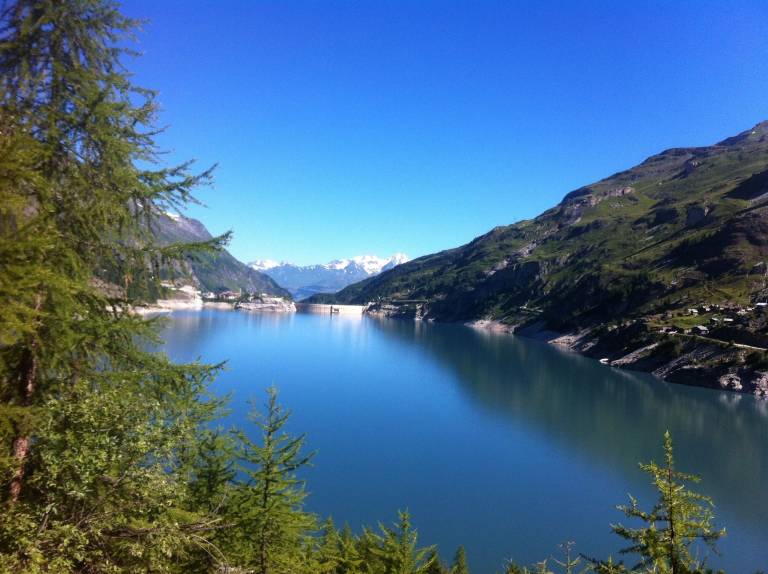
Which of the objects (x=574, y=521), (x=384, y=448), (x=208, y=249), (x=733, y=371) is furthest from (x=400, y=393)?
(x=208, y=249)

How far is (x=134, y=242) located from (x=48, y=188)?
7.14 ft

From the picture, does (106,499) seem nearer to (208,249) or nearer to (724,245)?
(208,249)

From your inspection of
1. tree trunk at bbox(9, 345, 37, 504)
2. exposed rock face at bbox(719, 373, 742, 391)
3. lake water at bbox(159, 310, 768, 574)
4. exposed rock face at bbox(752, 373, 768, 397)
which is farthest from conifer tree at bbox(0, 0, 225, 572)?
exposed rock face at bbox(719, 373, 742, 391)

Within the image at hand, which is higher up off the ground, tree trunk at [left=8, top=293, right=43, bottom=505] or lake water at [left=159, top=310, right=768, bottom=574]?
tree trunk at [left=8, top=293, right=43, bottom=505]

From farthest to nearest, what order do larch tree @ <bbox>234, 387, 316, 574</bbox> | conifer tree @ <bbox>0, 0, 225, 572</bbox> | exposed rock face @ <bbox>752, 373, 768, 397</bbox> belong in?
exposed rock face @ <bbox>752, 373, 768, 397</bbox>
larch tree @ <bbox>234, 387, 316, 574</bbox>
conifer tree @ <bbox>0, 0, 225, 572</bbox>

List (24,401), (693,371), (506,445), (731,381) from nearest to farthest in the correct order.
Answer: (24,401), (506,445), (731,381), (693,371)

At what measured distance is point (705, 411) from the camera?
79.6m

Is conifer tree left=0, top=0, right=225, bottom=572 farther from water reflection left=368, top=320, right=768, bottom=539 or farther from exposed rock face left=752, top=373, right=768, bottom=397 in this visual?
exposed rock face left=752, top=373, right=768, bottom=397

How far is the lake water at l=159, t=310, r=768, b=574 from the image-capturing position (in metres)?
36.3

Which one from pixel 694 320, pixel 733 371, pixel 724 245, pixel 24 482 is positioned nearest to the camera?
pixel 24 482

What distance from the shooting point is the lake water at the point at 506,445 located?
3626cm

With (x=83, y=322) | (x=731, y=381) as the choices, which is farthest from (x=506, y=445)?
(x=731, y=381)

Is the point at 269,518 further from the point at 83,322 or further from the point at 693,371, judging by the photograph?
the point at 693,371

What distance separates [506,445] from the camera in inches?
2344
